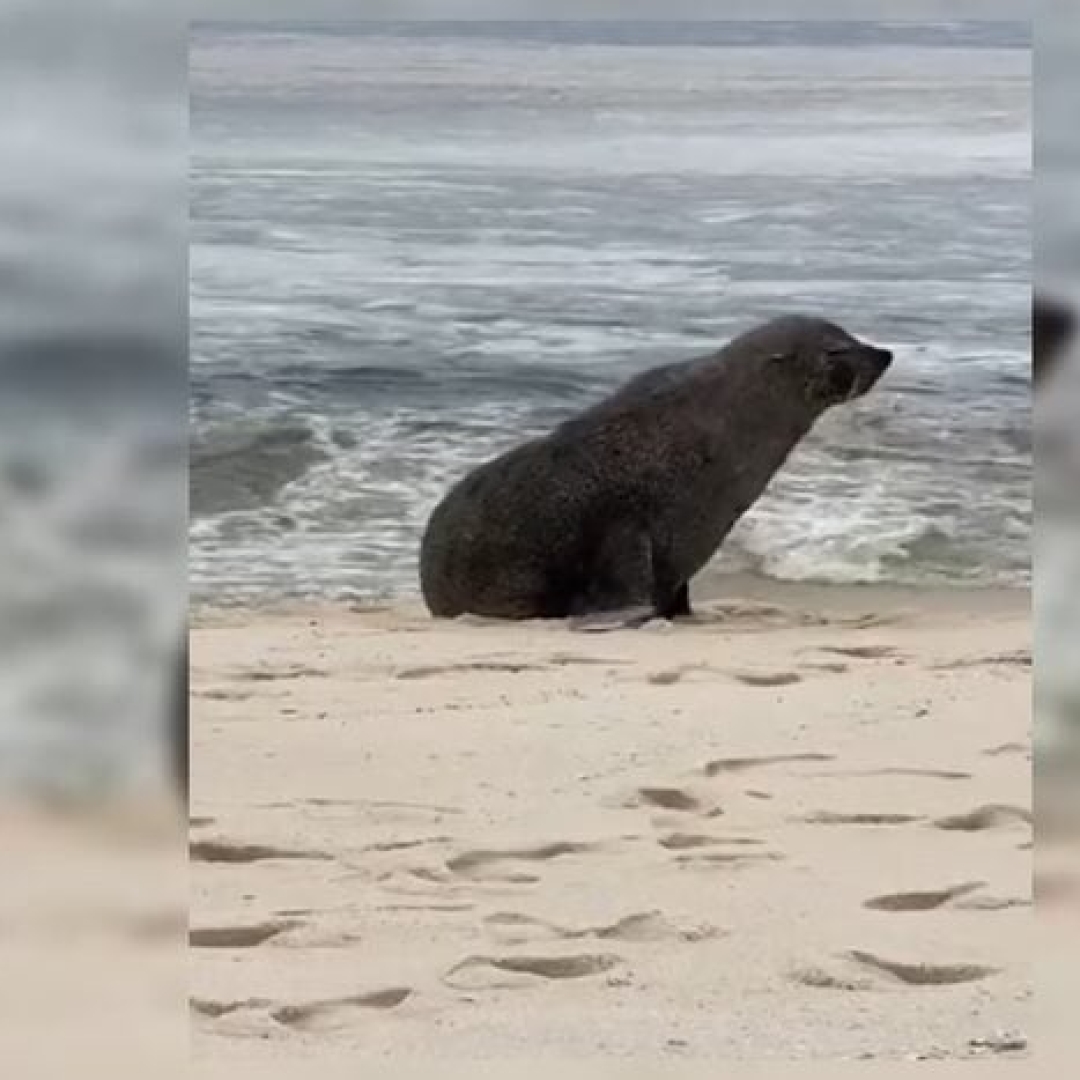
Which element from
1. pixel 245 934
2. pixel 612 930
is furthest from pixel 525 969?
pixel 245 934

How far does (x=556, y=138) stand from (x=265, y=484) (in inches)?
25.5

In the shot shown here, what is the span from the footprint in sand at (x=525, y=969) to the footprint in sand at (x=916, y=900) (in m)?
0.37

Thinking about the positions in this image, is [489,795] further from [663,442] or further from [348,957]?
[663,442]

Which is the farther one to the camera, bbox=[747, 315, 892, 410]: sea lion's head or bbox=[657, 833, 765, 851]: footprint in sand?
bbox=[747, 315, 892, 410]: sea lion's head

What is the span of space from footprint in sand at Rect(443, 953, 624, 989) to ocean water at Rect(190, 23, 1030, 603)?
2.02 ft

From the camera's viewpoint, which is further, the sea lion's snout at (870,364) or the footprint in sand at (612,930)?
the sea lion's snout at (870,364)

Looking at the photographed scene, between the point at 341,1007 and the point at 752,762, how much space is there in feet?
2.18

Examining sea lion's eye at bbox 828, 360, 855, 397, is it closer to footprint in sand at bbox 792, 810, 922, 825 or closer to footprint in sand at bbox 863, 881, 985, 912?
footprint in sand at bbox 792, 810, 922, 825

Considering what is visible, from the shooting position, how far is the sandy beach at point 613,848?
10.9 ft

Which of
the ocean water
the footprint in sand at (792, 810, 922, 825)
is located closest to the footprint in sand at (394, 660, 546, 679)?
the ocean water

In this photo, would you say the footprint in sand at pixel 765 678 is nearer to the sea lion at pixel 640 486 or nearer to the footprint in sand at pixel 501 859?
the sea lion at pixel 640 486

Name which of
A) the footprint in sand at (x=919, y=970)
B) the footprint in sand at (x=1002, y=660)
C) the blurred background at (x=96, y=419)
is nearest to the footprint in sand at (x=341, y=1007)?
the blurred background at (x=96, y=419)

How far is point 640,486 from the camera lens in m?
3.75

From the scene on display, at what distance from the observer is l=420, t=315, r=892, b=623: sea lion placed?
11.5 ft
